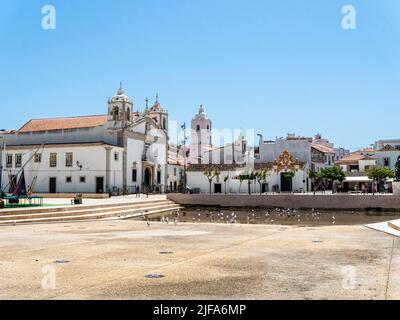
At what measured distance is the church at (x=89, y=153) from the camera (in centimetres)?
4394

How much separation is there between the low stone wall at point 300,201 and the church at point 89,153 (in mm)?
8093

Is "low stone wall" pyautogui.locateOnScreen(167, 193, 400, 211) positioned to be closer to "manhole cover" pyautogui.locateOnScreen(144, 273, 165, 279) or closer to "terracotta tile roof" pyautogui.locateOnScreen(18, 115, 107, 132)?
"terracotta tile roof" pyautogui.locateOnScreen(18, 115, 107, 132)

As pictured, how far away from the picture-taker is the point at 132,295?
5.73 meters

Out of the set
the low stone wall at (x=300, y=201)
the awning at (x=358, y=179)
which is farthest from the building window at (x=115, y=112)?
the awning at (x=358, y=179)

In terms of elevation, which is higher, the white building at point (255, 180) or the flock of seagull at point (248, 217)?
the white building at point (255, 180)

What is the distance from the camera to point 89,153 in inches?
1737

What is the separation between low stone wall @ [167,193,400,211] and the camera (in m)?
34.0

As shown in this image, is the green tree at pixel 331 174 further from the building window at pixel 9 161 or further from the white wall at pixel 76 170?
the building window at pixel 9 161

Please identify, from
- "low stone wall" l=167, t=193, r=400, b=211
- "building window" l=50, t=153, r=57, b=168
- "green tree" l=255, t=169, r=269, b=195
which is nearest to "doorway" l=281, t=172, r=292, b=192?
"green tree" l=255, t=169, r=269, b=195

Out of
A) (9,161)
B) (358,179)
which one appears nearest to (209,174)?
(358,179)

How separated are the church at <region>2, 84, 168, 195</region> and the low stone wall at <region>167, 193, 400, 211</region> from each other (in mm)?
8093

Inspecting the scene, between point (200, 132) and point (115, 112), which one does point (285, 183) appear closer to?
point (115, 112)
